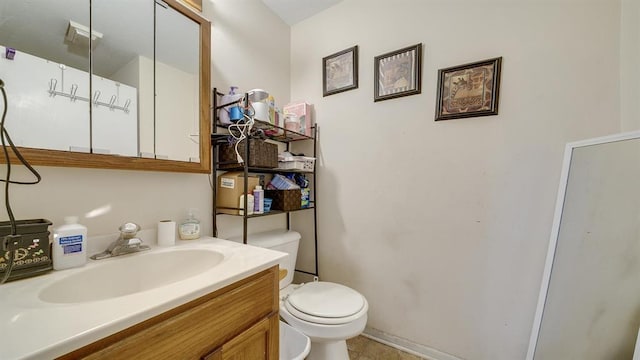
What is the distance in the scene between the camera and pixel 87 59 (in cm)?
81

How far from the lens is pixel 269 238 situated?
141 cm

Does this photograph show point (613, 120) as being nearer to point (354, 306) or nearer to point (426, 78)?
point (426, 78)

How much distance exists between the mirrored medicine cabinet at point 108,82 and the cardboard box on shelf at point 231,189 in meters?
0.14

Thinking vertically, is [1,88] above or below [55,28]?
below

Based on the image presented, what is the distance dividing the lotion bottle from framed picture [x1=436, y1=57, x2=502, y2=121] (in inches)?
63.7

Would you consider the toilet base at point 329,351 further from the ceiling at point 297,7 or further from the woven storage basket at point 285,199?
the ceiling at point 297,7

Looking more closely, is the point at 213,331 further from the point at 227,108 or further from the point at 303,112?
the point at 303,112

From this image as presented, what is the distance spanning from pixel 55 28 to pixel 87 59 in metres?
0.11

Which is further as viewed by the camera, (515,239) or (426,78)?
(426,78)

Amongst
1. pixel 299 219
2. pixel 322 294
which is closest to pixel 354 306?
pixel 322 294

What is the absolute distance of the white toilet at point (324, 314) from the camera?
3.38 ft

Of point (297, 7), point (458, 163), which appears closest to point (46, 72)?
point (297, 7)

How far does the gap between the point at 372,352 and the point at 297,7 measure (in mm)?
2349

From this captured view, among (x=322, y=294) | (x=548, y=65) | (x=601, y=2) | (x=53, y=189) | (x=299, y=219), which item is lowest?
(x=322, y=294)
